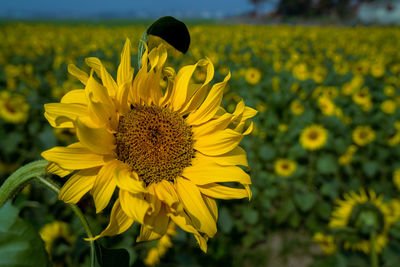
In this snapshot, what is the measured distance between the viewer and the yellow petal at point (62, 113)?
1.99 feet

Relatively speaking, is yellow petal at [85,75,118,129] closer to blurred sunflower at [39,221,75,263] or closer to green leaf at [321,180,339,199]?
Result: blurred sunflower at [39,221,75,263]

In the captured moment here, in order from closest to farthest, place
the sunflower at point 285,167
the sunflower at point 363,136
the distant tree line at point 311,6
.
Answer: the sunflower at point 285,167 → the sunflower at point 363,136 → the distant tree line at point 311,6

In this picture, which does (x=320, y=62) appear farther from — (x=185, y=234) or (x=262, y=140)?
(x=185, y=234)

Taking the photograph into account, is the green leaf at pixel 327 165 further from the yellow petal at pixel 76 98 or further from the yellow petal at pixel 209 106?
the yellow petal at pixel 76 98

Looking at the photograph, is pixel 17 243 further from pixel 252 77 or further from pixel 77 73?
pixel 252 77

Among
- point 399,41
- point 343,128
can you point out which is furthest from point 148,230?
point 399,41

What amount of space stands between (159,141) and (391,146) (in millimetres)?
3909

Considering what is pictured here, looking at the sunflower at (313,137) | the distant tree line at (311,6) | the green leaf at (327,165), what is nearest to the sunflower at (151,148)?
the green leaf at (327,165)

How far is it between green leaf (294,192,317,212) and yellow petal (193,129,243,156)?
8.32 ft

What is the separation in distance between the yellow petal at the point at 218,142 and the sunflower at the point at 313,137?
2945mm

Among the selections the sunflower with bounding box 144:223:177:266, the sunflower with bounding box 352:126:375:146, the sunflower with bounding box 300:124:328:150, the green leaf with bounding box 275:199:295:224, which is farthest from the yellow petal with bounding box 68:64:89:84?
the sunflower with bounding box 352:126:375:146

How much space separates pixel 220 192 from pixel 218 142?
0.11 meters

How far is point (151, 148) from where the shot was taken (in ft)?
2.51

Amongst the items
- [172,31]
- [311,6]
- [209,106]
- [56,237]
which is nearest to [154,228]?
[209,106]
